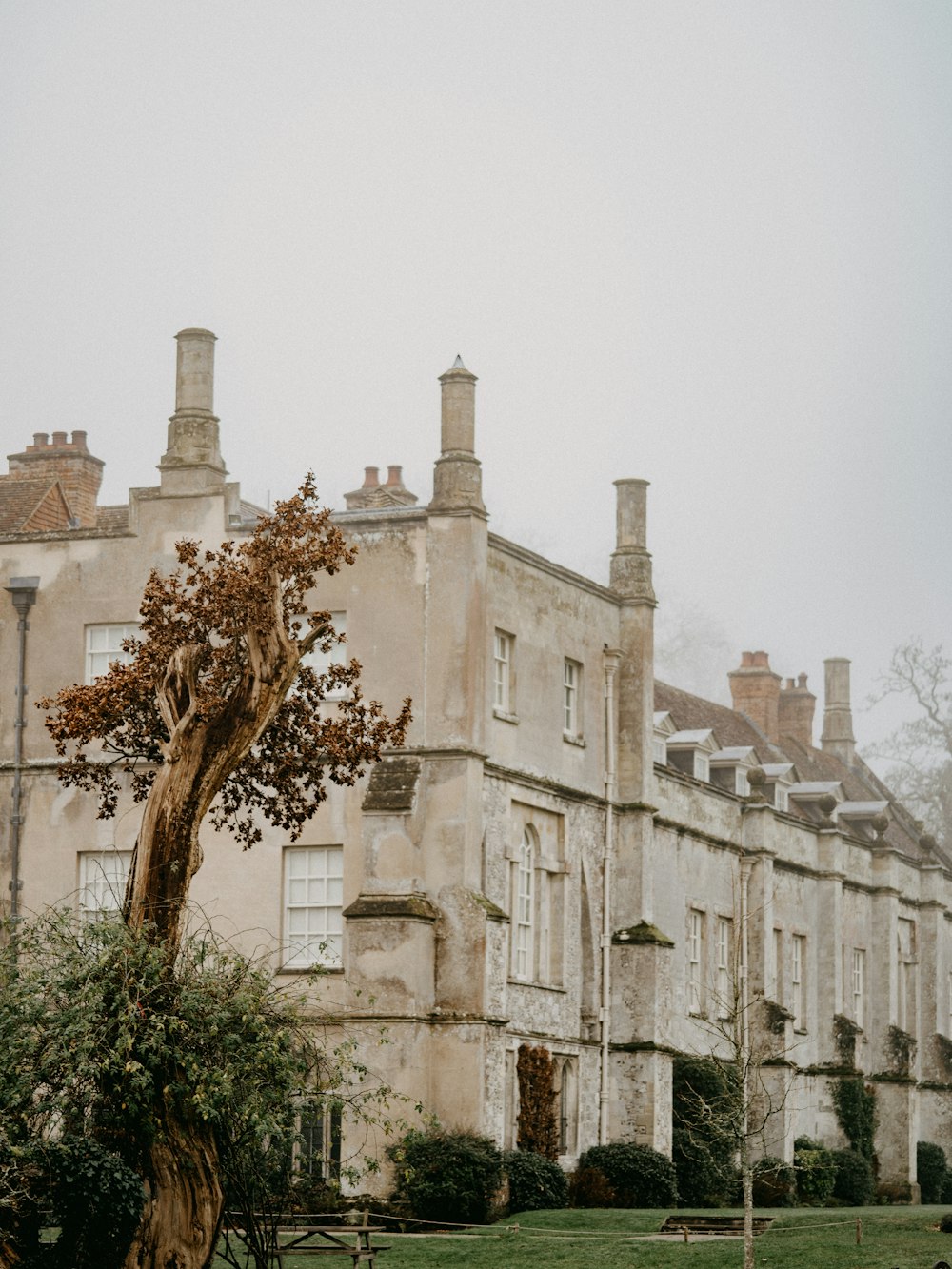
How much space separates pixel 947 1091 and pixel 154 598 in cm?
3886

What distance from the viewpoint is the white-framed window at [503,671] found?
39500 mm

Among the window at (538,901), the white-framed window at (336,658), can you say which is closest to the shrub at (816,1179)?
the window at (538,901)

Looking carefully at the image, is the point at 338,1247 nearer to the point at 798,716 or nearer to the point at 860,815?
the point at 860,815

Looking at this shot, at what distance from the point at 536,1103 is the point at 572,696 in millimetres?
7690

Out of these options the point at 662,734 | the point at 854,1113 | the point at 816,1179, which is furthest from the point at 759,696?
the point at 816,1179

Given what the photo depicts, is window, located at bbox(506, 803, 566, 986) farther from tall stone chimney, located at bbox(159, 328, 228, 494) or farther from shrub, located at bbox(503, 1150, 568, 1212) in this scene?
tall stone chimney, located at bbox(159, 328, 228, 494)

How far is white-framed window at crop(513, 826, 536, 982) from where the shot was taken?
3969 centimetres

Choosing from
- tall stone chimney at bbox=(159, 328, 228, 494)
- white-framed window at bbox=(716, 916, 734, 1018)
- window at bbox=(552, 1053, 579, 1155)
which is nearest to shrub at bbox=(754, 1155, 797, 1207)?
white-framed window at bbox=(716, 916, 734, 1018)

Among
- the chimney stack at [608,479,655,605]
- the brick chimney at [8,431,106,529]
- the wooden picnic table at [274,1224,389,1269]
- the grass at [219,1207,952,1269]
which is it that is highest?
the brick chimney at [8,431,106,529]

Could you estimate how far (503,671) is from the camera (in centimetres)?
3981

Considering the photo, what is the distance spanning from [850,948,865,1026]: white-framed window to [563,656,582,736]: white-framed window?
17030 mm

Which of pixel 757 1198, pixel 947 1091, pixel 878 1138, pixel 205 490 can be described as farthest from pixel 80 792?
pixel 947 1091

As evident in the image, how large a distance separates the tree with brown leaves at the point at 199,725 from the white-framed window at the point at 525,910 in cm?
1154

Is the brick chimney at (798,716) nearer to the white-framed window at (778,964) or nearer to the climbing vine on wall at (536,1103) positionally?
the white-framed window at (778,964)
